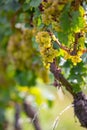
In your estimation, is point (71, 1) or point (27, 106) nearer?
point (71, 1)

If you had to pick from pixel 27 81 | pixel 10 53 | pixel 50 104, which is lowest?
pixel 50 104

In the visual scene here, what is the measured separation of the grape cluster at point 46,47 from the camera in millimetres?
1255

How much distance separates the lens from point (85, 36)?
4.17 feet

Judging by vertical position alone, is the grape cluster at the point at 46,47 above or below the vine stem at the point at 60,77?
above

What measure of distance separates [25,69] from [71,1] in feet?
4.02

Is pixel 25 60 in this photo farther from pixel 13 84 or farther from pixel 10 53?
pixel 13 84

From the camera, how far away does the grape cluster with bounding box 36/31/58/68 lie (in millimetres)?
1255

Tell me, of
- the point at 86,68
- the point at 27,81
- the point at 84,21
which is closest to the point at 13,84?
the point at 27,81

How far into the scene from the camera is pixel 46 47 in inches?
49.9

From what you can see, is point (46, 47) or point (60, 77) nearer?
point (46, 47)

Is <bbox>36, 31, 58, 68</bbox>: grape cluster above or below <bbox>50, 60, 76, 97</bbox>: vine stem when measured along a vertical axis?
above

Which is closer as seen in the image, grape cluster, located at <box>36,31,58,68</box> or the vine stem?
grape cluster, located at <box>36,31,58,68</box>

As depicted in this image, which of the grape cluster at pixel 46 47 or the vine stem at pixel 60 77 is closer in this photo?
the grape cluster at pixel 46 47

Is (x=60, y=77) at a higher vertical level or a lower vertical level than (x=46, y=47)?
lower
